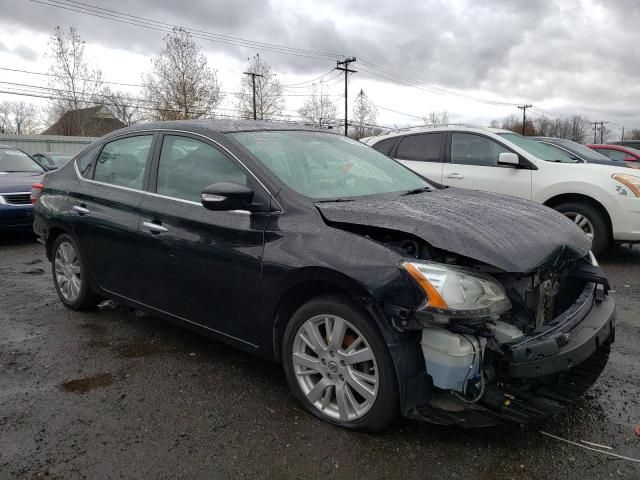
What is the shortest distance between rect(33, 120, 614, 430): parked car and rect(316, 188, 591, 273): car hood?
0.04 feet

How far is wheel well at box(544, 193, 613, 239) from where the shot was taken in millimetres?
6469

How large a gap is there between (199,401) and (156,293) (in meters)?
0.92

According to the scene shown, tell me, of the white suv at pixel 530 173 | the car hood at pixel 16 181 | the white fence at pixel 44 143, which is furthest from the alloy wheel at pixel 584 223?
the white fence at pixel 44 143

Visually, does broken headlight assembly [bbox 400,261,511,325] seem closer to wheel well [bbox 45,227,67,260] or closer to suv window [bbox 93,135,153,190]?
suv window [bbox 93,135,153,190]

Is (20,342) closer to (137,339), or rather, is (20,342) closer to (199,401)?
(137,339)

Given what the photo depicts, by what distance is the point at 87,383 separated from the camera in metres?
3.33

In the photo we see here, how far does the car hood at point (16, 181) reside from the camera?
7.90 metres

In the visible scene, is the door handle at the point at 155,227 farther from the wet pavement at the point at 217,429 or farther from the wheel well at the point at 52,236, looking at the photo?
the wheel well at the point at 52,236

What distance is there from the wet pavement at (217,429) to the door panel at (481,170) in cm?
326

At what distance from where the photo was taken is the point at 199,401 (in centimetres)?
307

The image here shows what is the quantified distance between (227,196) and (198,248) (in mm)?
516

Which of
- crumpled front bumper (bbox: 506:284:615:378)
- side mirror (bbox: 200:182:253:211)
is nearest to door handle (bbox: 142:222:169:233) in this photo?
side mirror (bbox: 200:182:253:211)

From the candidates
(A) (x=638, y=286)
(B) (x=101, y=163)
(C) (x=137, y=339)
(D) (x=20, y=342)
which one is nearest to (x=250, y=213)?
(C) (x=137, y=339)

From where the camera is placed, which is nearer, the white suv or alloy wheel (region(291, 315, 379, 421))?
alloy wheel (region(291, 315, 379, 421))
